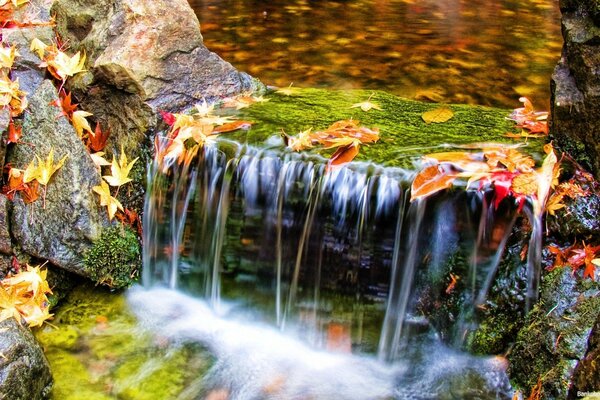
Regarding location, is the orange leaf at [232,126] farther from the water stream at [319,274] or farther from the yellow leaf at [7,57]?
the yellow leaf at [7,57]

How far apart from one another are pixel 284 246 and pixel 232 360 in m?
0.74

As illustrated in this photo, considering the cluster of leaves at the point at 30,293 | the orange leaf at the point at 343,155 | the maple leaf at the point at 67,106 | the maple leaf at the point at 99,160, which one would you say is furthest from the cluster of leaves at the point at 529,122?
the cluster of leaves at the point at 30,293

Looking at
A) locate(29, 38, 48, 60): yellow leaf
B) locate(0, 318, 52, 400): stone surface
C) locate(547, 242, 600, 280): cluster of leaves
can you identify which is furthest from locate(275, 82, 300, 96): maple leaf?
locate(0, 318, 52, 400): stone surface

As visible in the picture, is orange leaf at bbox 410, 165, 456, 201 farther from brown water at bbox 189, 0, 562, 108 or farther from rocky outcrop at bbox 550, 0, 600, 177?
brown water at bbox 189, 0, 562, 108

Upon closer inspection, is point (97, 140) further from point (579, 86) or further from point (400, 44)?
point (400, 44)

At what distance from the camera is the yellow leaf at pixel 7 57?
13.2ft

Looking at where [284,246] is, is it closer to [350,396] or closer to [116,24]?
[350,396]

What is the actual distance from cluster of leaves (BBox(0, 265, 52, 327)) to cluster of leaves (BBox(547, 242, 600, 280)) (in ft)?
9.53

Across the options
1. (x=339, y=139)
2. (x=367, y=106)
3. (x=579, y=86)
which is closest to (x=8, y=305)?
(x=339, y=139)

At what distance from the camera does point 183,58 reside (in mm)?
4395

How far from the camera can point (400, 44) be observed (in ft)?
20.7

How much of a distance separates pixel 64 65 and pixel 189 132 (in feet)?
3.83

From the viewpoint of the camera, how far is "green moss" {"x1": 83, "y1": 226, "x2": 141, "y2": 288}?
12.6ft

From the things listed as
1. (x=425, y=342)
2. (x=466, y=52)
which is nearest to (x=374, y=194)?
(x=425, y=342)
